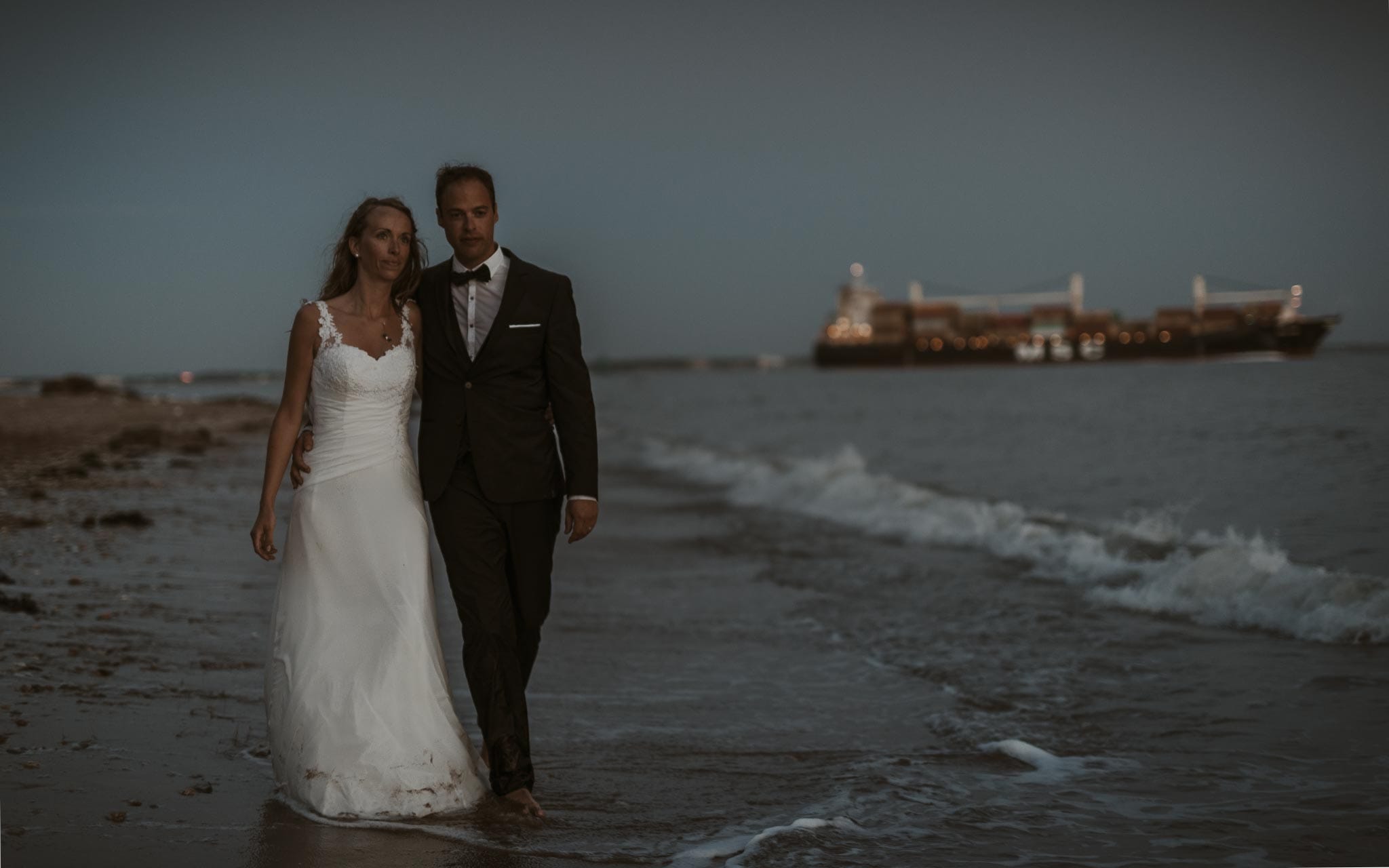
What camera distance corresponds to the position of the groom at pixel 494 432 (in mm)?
3199

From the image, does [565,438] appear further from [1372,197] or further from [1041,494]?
[1041,494]

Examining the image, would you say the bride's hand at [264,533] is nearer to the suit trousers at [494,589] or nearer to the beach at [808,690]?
the suit trousers at [494,589]

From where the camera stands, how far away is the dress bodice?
3.21 metres

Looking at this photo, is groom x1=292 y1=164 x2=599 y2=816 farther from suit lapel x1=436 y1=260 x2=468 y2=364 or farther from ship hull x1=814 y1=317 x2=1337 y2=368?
ship hull x1=814 y1=317 x2=1337 y2=368

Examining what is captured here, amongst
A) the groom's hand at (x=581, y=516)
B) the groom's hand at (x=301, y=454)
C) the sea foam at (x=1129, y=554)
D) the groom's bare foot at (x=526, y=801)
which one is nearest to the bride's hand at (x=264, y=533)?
the groom's hand at (x=301, y=454)

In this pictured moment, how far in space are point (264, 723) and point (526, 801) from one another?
120 cm

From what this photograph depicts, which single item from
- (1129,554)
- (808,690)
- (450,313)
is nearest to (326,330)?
(450,313)

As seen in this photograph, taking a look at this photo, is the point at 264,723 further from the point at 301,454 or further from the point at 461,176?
the point at 461,176

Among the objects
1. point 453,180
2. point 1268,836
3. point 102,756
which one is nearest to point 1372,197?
point 1268,836

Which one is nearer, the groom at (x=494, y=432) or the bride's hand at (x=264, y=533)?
the bride's hand at (x=264, y=533)

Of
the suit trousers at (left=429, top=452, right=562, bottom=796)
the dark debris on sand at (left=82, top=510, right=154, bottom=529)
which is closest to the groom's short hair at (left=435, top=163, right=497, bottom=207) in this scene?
the suit trousers at (left=429, top=452, right=562, bottom=796)

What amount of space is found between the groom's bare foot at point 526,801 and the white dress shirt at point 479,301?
1196mm

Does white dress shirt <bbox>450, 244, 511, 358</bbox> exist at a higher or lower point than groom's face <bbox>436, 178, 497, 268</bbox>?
lower

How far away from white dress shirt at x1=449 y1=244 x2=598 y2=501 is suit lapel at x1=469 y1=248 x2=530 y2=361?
0.04 feet
